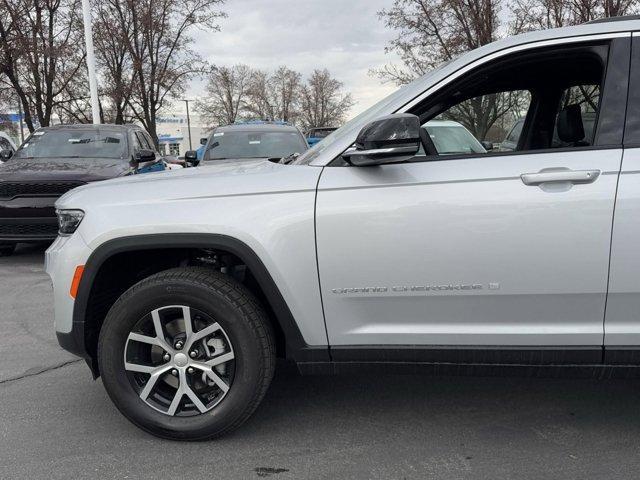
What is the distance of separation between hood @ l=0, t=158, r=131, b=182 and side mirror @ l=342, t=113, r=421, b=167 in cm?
545

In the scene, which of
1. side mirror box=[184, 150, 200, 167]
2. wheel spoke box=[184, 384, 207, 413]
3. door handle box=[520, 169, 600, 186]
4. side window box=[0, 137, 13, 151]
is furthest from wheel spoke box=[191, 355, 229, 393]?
side window box=[0, 137, 13, 151]

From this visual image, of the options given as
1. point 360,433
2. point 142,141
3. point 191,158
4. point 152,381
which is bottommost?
point 360,433

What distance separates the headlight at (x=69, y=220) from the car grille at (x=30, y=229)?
483cm

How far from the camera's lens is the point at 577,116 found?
2902mm

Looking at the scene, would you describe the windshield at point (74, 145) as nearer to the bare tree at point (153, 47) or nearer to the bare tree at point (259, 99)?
the bare tree at point (153, 47)

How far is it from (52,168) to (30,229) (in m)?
0.86

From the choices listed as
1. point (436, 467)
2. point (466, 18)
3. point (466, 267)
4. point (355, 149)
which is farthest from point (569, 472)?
point (466, 18)

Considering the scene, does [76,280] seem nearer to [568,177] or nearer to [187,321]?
[187,321]

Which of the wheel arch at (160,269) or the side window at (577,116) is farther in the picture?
the side window at (577,116)

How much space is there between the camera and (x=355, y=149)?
260 cm

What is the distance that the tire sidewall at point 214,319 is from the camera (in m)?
2.60

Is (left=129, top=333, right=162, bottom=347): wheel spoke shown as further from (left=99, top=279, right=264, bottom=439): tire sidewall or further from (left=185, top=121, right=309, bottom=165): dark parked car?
(left=185, top=121, right=309, bottom=165): dark parked car

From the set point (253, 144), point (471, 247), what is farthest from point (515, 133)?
point (253, 144)

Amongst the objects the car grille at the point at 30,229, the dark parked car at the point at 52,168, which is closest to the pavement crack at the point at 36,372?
the dark parked car at the point at 52,168
